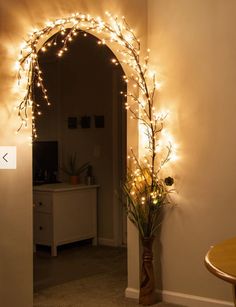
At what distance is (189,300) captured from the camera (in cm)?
388

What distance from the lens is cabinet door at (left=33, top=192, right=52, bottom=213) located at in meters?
5.64

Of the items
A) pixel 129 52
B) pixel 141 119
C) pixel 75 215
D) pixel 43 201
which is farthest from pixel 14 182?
pixel 75 215

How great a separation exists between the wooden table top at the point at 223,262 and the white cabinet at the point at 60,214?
140 inches

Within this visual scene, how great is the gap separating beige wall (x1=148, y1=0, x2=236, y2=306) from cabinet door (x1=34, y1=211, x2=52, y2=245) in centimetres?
202

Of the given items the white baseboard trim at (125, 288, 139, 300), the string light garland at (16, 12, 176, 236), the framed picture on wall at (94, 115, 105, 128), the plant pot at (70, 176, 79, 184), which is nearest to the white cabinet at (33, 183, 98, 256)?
the plant pot at (70, 176, 79, 184)

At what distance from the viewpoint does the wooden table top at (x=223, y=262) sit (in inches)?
71.9

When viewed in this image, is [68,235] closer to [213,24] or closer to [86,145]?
[86,145]

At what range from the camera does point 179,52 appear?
3.95 meters

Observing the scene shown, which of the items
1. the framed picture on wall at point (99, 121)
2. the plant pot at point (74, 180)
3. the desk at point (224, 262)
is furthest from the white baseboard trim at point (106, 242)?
the desk at point (224, 262)

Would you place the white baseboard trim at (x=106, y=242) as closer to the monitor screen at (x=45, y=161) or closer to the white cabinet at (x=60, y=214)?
the white cabinet at (x=60, y=214)

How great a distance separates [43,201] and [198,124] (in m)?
2.52

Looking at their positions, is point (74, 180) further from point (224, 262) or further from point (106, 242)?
point (224, 262)

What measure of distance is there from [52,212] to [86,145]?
1151 mm

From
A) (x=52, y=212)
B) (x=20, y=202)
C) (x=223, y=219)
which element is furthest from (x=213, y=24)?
(x=52, y=212)
